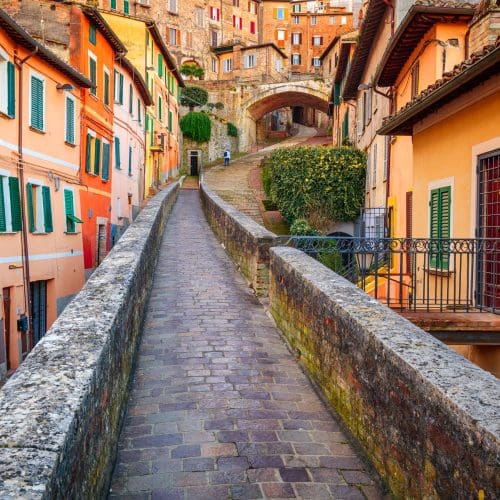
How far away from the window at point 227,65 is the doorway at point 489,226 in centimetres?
5589

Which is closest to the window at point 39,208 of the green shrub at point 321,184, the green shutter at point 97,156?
the green shutter at point 97,156

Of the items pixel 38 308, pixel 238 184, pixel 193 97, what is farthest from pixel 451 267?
pixel 193 97

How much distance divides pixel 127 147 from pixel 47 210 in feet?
37.3

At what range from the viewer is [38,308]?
57.6 feet

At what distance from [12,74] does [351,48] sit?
16.1 metres

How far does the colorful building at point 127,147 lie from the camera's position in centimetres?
2667

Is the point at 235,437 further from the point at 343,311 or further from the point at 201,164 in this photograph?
the point at 201,164

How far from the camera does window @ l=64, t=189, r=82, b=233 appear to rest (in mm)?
19766

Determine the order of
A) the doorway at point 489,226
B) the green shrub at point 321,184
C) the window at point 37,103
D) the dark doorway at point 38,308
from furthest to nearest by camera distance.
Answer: the green shrub at point 321,184 < the dark doorway at point 38,308 < the window at point 37,103 < the doorway at point 489,226

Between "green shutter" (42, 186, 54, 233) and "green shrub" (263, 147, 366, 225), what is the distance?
10.4 m

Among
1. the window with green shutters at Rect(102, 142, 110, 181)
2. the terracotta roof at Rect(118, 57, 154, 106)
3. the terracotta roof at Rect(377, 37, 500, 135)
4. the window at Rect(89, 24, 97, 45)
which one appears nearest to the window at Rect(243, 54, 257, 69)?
the terracotta roof at Rect(118, 57, 154, 106)

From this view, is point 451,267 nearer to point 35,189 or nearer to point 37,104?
point 35,189

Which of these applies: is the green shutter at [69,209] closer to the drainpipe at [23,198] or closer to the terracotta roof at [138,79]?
the drainpipe at [23,198]

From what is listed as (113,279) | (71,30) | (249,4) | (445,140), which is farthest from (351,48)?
(249,4)
